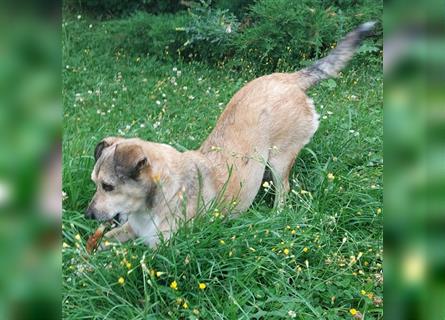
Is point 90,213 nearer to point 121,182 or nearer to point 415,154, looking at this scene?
point 121,182

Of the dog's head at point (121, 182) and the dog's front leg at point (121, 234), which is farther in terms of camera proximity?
the dog's front leg at point (121, 234)

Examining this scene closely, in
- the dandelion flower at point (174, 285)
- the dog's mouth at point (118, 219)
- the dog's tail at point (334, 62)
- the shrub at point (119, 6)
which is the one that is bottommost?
the shrub at point (119, 6)

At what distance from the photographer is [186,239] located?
3.55 metres

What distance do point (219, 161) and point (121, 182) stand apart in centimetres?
92

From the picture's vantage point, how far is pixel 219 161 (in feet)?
14.7

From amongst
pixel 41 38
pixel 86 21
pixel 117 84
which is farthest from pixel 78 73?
pixel 41 38

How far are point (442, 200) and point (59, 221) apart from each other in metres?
0.51

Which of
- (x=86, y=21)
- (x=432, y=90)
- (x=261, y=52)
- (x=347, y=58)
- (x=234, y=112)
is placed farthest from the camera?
(x=86, y=21)

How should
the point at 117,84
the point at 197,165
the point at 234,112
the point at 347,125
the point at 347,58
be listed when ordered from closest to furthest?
1. the point at 197,165
2. the point at 234,112
3. the point at 347,58
4. the point at 347,125
5. the point at 117,84

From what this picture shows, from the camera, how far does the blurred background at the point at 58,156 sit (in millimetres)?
708

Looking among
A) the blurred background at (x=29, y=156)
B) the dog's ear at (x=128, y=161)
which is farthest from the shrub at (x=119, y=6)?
the blurred background at (x=29, y=156)

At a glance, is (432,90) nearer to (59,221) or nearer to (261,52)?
(59,221)

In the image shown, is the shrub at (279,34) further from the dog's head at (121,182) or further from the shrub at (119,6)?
the dog's head at (121,182)

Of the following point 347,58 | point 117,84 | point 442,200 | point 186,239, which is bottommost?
point 117,84
